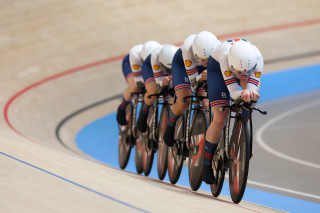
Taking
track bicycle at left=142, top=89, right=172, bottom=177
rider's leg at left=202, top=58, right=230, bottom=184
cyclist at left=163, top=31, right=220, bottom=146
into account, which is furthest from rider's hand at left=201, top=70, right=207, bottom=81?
track bicycle at left=142, top=89, right=172, bottom=177

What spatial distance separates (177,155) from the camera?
17.4 feet

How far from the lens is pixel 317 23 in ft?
39.7

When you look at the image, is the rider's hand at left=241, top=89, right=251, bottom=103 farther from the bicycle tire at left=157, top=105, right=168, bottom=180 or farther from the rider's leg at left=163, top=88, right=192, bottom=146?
the bicycle tire at left=157, top=105, right=168, bottom=180

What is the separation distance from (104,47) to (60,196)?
8.06 metres

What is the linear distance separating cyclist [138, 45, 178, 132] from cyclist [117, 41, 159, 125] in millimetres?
224

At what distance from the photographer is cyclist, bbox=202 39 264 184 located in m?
3.88

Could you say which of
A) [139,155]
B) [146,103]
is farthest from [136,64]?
[139,155]

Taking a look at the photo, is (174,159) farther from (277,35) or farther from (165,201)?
(277,35)

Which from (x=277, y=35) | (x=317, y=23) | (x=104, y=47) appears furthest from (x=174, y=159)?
(x=317, y=23)

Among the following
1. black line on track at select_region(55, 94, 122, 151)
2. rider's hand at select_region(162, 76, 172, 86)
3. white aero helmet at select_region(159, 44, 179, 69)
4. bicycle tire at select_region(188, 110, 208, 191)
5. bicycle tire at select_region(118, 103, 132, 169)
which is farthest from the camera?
black line on track at select_region(55, 94, 122, 151)

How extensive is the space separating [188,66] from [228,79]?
723mm

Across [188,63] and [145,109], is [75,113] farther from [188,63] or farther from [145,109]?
[188,63]

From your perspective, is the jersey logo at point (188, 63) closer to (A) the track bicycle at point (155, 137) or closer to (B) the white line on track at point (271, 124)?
(A) the track bicycle at point (155, 137)

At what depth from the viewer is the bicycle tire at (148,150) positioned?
19.8ft
